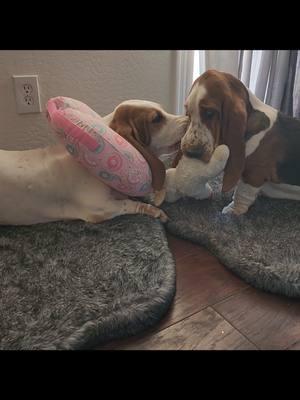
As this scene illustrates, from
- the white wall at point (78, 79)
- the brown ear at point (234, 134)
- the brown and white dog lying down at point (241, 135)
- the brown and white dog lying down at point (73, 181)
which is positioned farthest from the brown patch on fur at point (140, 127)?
the white wall at point (78, 79)

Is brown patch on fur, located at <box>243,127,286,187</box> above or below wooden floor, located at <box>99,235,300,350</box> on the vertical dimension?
above

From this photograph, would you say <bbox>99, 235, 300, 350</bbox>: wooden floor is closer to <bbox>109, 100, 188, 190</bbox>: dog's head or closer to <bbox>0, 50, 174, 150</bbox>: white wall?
<bbox>109, 100, 188, 190</bbox>: dog's head

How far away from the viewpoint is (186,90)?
1.65m

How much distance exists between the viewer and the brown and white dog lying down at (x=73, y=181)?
40.5 inches

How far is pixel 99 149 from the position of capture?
0.95m

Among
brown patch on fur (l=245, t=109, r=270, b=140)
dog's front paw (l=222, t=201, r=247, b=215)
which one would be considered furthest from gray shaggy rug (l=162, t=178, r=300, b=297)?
brown patch on fur (l=245, t=109, r=270, b=140)

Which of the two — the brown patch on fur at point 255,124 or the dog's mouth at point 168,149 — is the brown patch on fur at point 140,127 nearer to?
the dog's mouth at point 168,149

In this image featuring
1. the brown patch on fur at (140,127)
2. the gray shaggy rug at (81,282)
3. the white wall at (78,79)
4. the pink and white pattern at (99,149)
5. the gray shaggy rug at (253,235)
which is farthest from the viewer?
the white wall at (78,79)

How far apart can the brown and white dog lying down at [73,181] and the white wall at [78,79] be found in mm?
353

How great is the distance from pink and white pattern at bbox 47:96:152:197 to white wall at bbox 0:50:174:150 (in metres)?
0.40

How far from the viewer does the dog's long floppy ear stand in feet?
3.44
